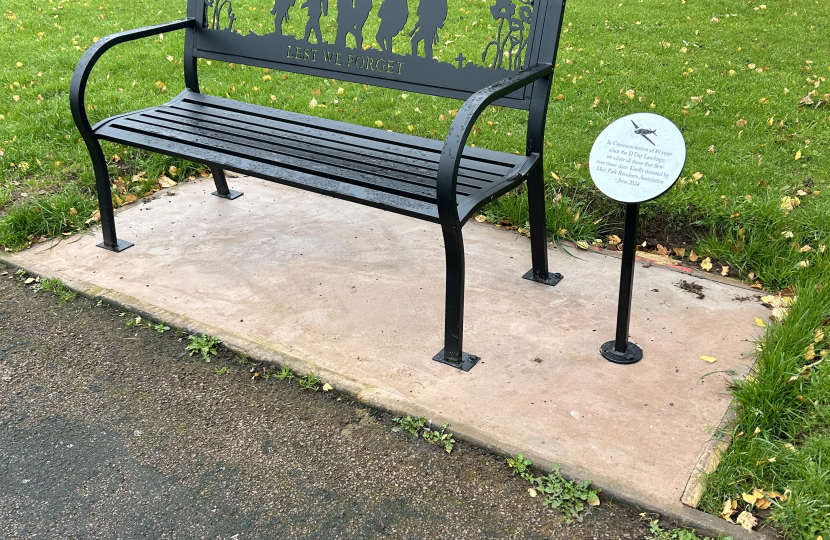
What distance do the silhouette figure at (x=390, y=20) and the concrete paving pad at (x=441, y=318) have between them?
1.01 meters

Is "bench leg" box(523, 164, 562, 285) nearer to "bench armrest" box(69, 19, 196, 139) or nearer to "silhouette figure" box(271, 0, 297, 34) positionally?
"silhouette figure" box(271, 0, 297, 34)

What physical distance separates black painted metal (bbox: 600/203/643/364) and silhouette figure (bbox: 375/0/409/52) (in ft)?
4.30

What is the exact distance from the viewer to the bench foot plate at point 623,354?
271 cm

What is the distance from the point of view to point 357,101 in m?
5.50

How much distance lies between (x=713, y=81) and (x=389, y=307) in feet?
12.3

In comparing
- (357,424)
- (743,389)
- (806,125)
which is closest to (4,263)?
(357,424)

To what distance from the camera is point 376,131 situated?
338 centimetres

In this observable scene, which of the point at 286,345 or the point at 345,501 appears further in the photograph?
the point at 286,345

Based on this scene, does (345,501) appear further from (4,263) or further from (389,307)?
(4,263)

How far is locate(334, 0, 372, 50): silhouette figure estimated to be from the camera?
326 centimetres

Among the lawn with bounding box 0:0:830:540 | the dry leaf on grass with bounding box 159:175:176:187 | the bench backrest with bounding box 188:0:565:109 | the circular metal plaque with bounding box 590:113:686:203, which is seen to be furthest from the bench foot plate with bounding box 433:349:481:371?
the dry leaf on grass with bounding box 159:175:176:187

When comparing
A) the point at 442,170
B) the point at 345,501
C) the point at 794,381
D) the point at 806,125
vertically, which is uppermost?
the point at 442,170

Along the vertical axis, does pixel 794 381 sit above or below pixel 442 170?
below

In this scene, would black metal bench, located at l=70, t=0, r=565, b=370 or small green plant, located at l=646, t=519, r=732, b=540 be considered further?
black metal bench, located at l=70, t=0, r=565, b=370
